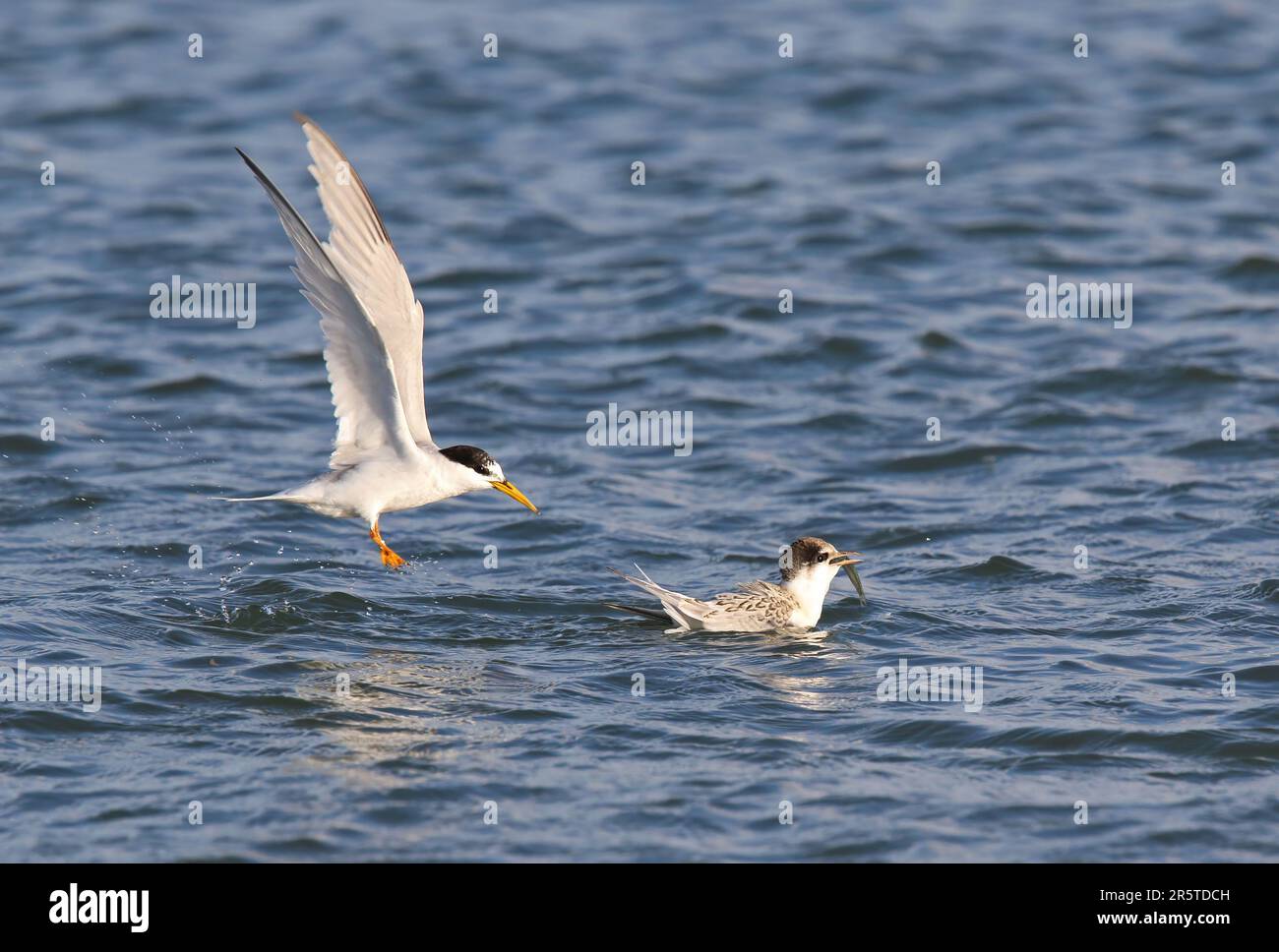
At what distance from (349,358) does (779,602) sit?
2931 mm

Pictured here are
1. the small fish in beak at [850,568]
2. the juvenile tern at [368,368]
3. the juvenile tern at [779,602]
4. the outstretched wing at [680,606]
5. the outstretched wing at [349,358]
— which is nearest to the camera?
the outstretched wing at [349,358]

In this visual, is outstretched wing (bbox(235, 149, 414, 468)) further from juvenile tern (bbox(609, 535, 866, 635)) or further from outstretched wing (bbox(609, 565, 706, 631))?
juvenile tern (bbox(609, 535, 866, 635))

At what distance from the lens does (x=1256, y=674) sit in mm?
9445

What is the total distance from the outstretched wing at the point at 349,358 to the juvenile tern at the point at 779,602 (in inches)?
69.1

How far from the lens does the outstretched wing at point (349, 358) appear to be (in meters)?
8.85

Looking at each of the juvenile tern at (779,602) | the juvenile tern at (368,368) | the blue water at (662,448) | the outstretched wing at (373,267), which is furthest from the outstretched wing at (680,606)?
the outstretched wing at (373,267)

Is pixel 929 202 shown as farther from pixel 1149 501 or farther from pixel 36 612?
pixel 36 612

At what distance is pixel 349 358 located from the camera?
31.8 ft

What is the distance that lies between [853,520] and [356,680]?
14.7 feet

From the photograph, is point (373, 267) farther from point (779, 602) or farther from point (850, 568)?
point (850, 568)

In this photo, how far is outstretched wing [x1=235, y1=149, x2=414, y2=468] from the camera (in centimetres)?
885

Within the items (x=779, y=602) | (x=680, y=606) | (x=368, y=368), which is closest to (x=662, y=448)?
(x=779, y=602)

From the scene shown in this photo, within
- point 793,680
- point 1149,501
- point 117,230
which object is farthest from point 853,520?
point 117,230

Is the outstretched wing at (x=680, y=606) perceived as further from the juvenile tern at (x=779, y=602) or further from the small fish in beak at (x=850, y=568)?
the small fish in beak at (x=850, y=568)
